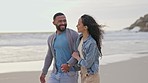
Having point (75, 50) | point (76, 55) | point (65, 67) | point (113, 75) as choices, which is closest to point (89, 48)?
point (76, 55)

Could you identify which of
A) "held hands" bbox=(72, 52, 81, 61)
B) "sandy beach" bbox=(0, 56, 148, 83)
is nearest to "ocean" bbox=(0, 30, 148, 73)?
"held hands" bbox=(72, 52, 81, 61)

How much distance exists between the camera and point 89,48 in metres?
4.24

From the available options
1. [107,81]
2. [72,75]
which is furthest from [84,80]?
[107,81]

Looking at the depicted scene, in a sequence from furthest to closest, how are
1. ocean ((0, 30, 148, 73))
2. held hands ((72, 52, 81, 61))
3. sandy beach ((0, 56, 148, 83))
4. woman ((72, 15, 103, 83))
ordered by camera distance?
ocean ((0, 30, 148, 73)) < sandy beach ((0, 56, 148, 83)) < held hands ((72, 52, 81, 61)) < woman ((72, 15, 103, 83))

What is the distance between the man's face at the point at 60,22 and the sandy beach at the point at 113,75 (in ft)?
15.2

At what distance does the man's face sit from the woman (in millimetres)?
344

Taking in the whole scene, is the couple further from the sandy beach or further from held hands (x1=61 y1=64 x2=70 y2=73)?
the sandy beach

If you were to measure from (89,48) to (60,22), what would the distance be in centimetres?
64

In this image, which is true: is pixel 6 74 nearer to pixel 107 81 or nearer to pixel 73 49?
pixel 107 81

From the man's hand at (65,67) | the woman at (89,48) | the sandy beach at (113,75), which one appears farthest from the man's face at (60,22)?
the sandy beach at (113,75)

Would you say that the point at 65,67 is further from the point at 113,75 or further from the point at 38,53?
the point at 38,53

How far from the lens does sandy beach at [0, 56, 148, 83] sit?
364 inches

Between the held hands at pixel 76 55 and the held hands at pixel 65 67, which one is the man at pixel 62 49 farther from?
the held hands at pixel 76 55

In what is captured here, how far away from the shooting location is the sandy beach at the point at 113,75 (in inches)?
364
